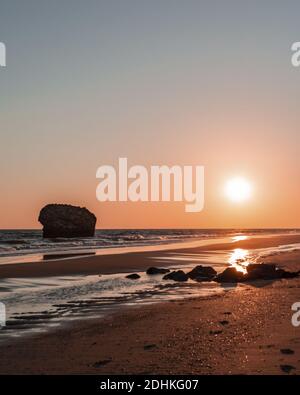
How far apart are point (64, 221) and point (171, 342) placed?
293 ft

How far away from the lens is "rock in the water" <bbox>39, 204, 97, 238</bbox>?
9594 centimetres

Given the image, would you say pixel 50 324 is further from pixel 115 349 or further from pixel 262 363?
pixel 262 363

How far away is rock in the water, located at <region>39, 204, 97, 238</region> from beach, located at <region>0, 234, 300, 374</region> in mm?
84044

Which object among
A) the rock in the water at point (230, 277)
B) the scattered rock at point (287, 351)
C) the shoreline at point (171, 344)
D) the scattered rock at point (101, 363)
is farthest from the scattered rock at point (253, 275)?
the scattered rock at point (101, 363)

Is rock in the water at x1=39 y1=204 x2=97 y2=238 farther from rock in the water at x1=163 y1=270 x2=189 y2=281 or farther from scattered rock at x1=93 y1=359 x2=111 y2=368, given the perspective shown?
scattered rock at x1=93 y1=359 x2=111 y2=368

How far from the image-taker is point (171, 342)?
9156mm

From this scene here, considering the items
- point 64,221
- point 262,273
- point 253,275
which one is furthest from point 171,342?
point 64,221

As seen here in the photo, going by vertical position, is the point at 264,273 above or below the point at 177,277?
above

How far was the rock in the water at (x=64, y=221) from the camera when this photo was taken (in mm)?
95938

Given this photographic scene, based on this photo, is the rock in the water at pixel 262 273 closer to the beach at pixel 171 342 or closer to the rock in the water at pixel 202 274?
the rock in the water at pixel 202 274

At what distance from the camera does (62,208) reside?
9788 centimetres

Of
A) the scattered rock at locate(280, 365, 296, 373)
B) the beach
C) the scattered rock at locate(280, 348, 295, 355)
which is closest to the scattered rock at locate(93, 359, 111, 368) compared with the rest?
the beach

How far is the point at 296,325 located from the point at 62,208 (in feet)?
296

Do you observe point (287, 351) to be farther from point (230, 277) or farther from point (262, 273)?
point (262, 273)
